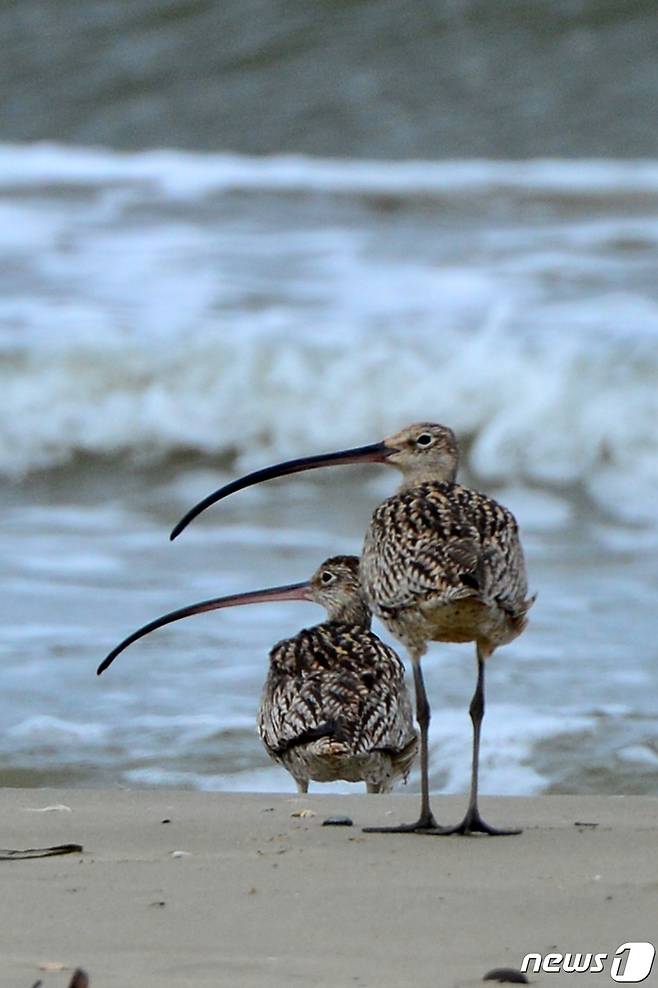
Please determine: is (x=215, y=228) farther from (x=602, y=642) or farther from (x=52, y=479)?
(x=602, y=642)

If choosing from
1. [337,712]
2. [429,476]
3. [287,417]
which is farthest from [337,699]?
[287,417]

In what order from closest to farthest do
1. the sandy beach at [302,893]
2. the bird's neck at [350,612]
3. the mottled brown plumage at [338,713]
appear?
the sandy beach at [302,893] < the mottled brown plumage at [338,713] < the bird's neck at [350,612]

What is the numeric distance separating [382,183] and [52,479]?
19.4ft

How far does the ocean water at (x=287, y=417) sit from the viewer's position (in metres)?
7.30

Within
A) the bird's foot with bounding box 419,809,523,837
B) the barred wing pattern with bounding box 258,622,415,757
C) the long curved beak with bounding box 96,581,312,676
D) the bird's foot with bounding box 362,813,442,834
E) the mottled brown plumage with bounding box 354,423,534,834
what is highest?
the mottled brown plumage with bounding box 354,423,534,834

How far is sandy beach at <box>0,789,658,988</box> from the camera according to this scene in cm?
357

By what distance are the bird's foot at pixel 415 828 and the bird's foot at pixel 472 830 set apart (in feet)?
0.04

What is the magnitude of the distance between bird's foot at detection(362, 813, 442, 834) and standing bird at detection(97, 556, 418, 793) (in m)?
0.81

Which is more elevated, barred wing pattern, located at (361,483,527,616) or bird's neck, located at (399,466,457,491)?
bird's neck, located at (399,466,457,491)

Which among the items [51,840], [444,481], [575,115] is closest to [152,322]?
[575,115]

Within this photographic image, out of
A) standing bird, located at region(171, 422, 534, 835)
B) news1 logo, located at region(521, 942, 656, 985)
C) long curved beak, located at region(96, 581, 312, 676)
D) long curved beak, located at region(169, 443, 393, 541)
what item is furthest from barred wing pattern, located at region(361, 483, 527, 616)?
long curved beak, located at region(96, 581, 312, 676)

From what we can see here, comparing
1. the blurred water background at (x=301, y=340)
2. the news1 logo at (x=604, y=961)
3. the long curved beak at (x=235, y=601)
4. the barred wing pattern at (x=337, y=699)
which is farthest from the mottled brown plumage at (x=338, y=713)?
the news1 logo at (x=604, y=961)

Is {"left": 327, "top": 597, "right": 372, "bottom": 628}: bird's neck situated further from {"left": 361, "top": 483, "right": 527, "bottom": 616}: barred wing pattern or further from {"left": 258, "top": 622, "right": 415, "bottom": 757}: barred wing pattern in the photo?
{"left": 361, "top": 483, "right": 527, "bottom": 616}: barred wing pattern

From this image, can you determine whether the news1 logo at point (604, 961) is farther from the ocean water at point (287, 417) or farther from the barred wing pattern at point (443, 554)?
the ocean water at point (287, 417)
